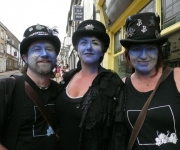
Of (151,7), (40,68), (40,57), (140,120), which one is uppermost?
(151,7)

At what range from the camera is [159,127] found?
1695 mm

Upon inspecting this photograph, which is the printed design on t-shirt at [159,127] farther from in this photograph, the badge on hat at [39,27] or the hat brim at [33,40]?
the badge on hat at [39,27]

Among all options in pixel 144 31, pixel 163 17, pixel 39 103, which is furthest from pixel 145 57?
pixel 163 17

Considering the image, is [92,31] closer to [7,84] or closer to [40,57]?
[40,57]

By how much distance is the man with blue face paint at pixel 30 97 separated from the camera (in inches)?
72.4

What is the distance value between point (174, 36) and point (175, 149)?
2.08 m

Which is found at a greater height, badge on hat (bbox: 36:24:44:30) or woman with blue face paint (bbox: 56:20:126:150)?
badge on hat (bbox: 36:24:44:30)

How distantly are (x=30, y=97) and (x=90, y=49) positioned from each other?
747mm

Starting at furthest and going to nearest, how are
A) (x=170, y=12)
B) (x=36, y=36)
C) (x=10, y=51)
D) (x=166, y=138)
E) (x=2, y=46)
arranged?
(x=10, y=51) < (x=2, y=46) < (x=170, y=12) < (x=36, y=36) < (x=166, y=138)

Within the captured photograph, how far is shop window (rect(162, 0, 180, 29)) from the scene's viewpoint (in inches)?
127

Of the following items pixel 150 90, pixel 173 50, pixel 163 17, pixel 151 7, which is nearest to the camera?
pixel 150 90

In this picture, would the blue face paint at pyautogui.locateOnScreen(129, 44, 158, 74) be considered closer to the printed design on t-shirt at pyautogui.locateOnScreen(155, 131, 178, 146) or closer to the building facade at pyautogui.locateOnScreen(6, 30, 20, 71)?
the printed design on t-shirt at pyautogui.locateOnScreen(155, 131, 178, 146)

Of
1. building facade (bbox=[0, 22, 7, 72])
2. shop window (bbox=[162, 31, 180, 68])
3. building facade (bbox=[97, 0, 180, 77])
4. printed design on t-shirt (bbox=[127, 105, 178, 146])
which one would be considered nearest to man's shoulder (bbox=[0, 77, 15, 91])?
printed design on t-shirt (bbox=[127, 105, 178, 146])

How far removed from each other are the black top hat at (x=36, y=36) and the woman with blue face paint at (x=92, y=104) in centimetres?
24
